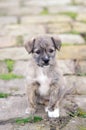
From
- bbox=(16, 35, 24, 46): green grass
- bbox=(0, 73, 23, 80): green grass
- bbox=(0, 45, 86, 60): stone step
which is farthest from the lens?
bbox=(16, 35, 24, 46): green grass

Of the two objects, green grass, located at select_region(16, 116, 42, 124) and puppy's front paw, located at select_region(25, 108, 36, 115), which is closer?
green grass, located at select_region(16, 116, 42, 124)

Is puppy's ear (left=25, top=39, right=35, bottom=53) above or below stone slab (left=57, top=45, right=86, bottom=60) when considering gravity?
above

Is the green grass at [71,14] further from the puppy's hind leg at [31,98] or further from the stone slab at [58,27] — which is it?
the puppy's hind leg at [31,98]

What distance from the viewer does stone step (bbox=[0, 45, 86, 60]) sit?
25.5 ft

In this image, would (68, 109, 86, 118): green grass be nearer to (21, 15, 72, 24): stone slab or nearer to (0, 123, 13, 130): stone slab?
(0, 123, 13, 130): stone slab

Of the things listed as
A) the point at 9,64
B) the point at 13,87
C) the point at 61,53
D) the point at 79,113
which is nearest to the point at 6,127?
the point at 79,113

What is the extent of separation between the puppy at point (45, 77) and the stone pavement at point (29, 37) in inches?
7.7

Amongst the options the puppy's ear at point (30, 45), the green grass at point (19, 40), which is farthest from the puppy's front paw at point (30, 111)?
the green grass at point (19, 40)

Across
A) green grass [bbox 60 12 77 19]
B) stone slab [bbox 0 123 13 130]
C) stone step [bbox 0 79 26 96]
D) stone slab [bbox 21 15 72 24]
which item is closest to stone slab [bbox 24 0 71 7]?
green grass [bbox 60 12 77 19]

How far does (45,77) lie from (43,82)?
7cm

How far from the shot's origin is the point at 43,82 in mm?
5441

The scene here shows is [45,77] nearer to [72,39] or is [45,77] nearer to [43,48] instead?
[43,48]

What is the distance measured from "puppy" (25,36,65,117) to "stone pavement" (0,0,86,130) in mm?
196

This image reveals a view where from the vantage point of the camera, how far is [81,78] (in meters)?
6.78
